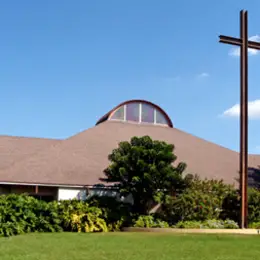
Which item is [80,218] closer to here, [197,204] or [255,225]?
[197,204]

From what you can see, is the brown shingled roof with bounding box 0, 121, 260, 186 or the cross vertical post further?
the brown shingled roof with bounding box 0, 121, 260, 186

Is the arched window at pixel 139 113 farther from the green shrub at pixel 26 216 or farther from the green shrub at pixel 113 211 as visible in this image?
the green shrub at pixel 26 216

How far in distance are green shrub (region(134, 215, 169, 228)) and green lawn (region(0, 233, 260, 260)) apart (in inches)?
104

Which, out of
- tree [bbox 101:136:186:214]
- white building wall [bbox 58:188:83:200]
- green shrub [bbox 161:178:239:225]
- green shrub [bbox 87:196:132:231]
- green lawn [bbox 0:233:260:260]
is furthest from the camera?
white building wall [bbox 58:188:83:200]

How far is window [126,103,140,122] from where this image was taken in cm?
3025

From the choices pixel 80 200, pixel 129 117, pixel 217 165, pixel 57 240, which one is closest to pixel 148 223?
pixel 80 200

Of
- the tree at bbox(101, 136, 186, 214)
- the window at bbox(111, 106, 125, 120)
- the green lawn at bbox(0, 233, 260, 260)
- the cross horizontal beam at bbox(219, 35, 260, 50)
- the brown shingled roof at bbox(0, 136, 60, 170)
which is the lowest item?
the green lawn at bbox(0, 233, 260, 260)

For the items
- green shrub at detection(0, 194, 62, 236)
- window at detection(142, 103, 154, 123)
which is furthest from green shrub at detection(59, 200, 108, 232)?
window at detection(142, 103, 154, 123)

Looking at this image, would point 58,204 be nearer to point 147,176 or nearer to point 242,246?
point 147,176

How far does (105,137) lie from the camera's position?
91.4 feet

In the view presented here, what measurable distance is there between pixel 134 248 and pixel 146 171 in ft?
23.8

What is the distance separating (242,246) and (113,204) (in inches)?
325

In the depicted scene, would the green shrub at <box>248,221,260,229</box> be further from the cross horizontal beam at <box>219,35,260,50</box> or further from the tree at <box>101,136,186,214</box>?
the cross horizontal beam at <box>219,35,260,50</box>

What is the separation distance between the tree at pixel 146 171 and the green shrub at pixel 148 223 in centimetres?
91
